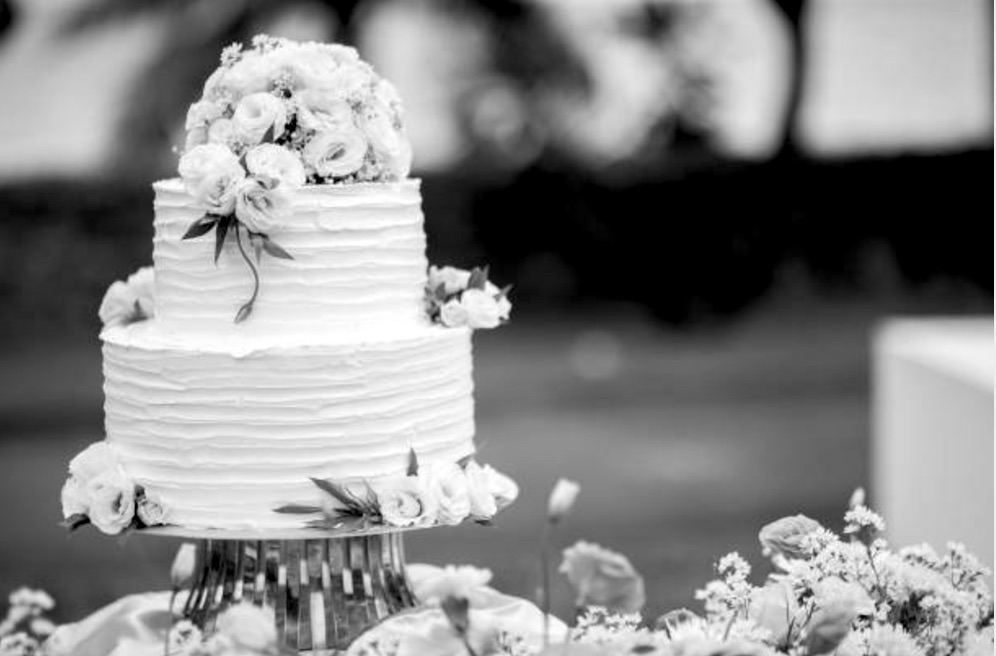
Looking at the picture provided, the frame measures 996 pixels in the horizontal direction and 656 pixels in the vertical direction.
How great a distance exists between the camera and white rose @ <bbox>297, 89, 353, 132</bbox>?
3430mm

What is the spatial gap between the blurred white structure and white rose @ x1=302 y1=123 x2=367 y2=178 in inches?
95.0

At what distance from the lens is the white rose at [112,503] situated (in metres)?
3.33

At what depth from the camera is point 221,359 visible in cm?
329

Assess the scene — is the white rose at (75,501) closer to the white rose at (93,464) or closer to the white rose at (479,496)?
the white rose at (93,464)

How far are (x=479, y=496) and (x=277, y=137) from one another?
3.05 feet

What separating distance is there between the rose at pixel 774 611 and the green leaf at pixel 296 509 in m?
0.96

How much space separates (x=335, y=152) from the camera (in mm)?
3461

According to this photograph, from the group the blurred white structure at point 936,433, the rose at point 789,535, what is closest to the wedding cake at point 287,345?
the rose at point 789,535

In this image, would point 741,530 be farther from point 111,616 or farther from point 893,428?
point 111,616

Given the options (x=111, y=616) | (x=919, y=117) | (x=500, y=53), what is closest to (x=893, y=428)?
(x=111, y=616)

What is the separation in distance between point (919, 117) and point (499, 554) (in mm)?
11208

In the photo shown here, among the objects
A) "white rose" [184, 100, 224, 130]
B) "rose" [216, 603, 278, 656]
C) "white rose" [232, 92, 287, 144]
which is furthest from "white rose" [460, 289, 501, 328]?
"rose" [216, 603, 278, 656]

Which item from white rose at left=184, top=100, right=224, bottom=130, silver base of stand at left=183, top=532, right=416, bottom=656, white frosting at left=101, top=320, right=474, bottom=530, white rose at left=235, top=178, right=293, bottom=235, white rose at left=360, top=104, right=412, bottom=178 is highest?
white rose at left=184, top=100, right=224, bottom=130

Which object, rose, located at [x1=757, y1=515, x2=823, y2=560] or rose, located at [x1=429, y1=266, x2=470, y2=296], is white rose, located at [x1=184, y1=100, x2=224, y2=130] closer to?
rose, located at [x1=429, y1=266, x2=470, y2=296]
